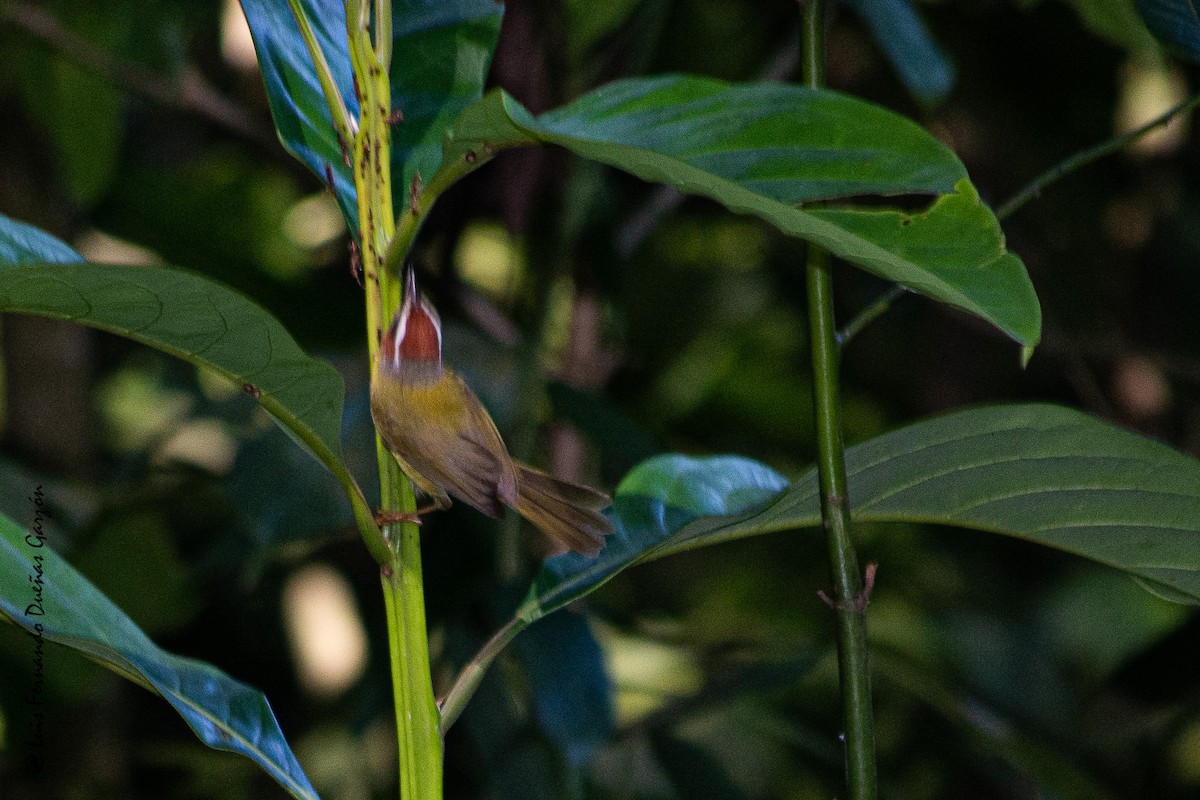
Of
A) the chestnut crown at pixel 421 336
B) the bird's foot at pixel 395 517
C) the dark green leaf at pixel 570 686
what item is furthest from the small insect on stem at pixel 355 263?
the dark green leaf at pixel 570 686

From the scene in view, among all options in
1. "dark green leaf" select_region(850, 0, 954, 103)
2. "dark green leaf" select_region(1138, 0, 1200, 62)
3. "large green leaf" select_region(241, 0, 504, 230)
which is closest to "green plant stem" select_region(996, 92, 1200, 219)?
"dark green leaf" select_region(1138, 0, 1200, 62)

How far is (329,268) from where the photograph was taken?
1944mm

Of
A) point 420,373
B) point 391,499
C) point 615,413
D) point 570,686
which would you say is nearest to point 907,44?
point 615,413

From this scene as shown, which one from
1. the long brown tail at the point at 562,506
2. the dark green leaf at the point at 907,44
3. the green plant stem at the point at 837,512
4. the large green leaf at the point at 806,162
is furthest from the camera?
the dark green leaf at the point at 907,44

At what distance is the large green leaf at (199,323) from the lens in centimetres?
50

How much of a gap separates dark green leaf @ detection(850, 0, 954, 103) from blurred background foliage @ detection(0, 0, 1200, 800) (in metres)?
0.03

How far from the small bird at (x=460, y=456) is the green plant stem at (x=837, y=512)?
0.33 m

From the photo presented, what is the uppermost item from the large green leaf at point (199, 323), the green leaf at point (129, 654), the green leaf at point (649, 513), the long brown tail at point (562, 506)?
the long brown tail at point (562, 506)

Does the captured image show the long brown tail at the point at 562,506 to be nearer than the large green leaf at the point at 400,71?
No

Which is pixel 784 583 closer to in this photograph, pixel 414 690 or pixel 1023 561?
pixel 1023 561

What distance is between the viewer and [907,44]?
1193mm

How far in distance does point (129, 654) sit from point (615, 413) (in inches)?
30.5

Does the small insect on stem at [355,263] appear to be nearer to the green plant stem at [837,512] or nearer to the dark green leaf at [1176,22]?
the green plant stem at [837,512]

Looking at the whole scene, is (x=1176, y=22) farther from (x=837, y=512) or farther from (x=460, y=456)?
(x=460, y=456)
